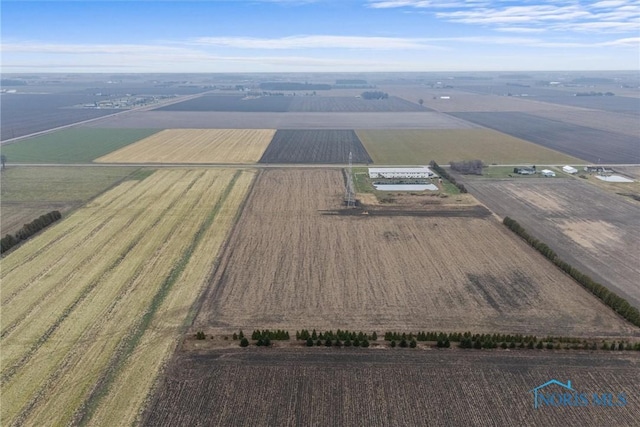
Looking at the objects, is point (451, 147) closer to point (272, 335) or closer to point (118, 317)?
point (272, 335)

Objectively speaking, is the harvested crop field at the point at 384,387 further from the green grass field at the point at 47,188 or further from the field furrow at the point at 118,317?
the green grass field at the point at 47,188

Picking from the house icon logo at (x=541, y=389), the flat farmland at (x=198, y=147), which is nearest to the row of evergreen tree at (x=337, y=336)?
the house icon logo at (x=541, y=389)

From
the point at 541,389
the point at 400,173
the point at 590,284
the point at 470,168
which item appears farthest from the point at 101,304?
the point at 470,168

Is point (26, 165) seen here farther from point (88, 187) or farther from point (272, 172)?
point (272, 172)

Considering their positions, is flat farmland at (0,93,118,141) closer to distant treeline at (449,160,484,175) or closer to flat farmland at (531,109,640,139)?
distant treeline at (449,160,484,175)

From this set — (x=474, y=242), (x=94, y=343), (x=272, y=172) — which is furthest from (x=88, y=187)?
(x=474, y=242)

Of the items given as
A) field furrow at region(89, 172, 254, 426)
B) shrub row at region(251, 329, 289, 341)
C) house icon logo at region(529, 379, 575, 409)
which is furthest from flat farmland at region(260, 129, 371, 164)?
house icon logo at region(529, 379, 575, 409)
